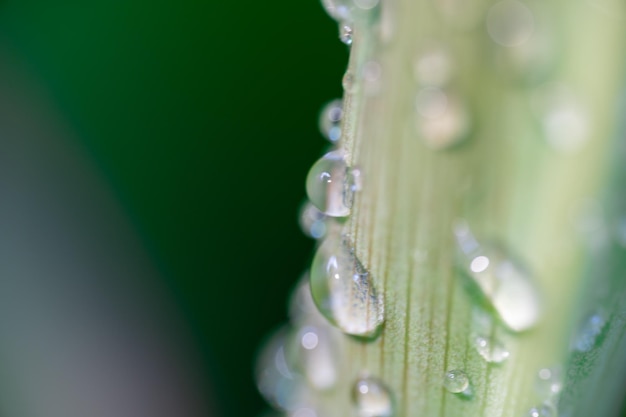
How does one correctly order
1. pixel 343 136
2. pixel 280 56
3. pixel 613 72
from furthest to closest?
pixel 280 56 < pixel 343 136 < pixel 613 72

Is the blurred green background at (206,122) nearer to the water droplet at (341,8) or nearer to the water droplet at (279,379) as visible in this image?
the water droplet at (279,379)

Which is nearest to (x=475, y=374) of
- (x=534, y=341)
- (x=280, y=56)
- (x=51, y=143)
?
(x=534, y=341)

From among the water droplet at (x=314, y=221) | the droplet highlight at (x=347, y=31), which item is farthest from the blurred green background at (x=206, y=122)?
the droplet highlight at (x=347, y=31)

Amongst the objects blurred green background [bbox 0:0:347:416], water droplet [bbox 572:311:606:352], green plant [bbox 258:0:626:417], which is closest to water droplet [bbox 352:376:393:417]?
green plant [bbox 258:0:626:417]

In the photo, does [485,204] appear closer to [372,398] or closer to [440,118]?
[440,118]

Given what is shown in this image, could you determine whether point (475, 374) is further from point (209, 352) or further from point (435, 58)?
point (209, 352)

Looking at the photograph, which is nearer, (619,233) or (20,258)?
(619,233)
